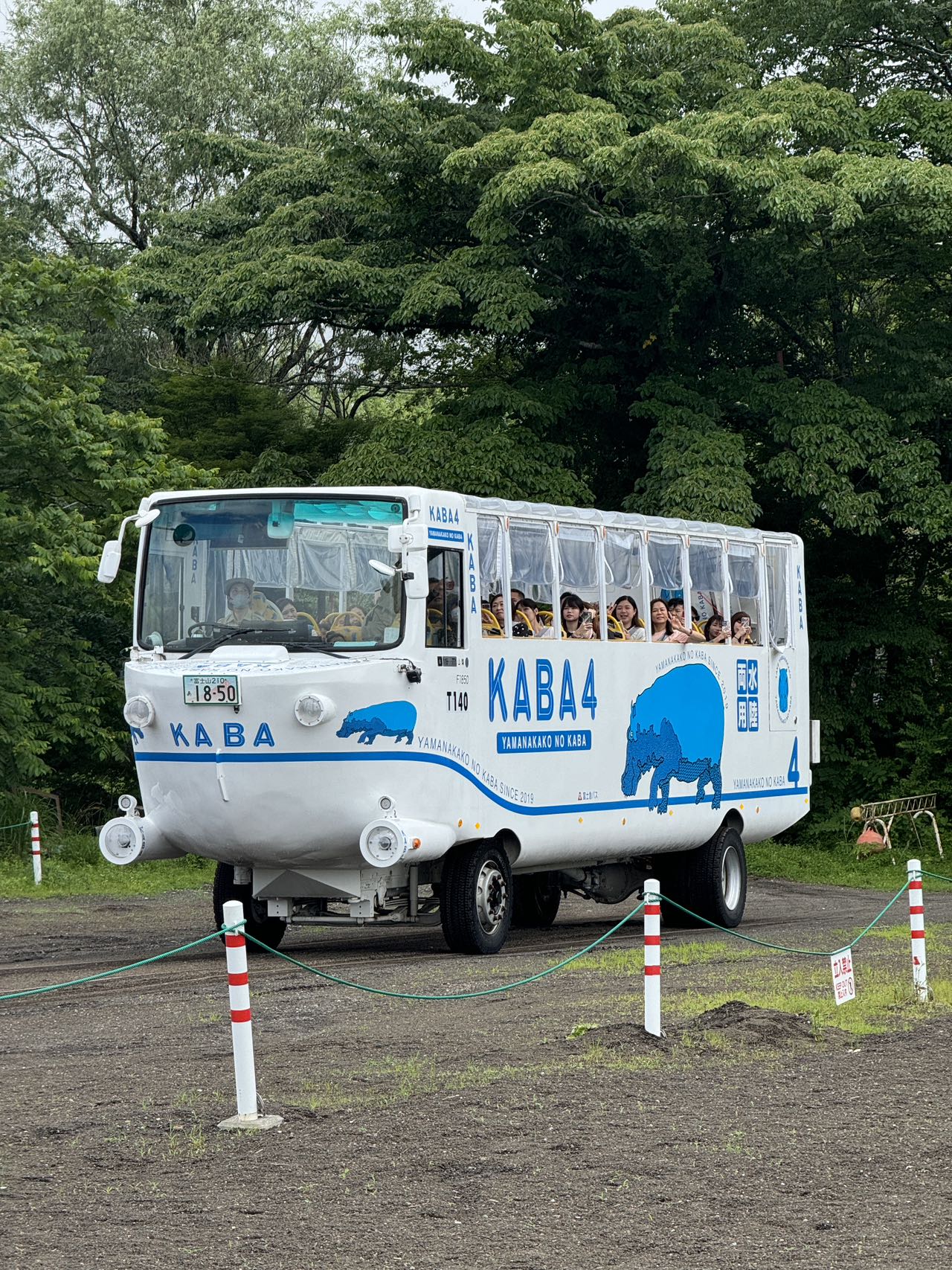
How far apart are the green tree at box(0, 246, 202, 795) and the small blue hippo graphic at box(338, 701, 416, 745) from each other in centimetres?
1039

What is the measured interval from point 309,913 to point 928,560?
68.7ft

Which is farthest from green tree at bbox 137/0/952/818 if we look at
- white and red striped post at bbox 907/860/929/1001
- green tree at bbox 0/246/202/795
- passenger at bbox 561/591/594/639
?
white and red striped post at bbox 907/860/929/1001

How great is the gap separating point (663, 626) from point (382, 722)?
4382 millimetres

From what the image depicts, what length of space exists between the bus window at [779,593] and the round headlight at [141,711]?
768cm

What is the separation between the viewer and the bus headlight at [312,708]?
1412 cm

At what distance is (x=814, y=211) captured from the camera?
2727 cm

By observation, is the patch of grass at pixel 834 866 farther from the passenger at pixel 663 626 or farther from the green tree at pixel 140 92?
the green tree at pixel 140 92

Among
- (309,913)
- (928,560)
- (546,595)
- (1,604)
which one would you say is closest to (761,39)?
(928,560)

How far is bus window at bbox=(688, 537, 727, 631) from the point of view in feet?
61.1

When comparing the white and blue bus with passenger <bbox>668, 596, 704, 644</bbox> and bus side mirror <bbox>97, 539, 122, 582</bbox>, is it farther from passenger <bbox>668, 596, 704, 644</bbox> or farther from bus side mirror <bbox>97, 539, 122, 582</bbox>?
bus side mirror <bbox>97, 539, 122, 582</bbox>

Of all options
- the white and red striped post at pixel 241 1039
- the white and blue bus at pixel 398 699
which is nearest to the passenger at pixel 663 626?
the white and blue bus at pixel 398 699

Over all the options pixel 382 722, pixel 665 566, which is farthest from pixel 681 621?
pixel 382 722

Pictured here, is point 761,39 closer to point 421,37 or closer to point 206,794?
Result: point 421,37

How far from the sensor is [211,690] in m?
14.4
